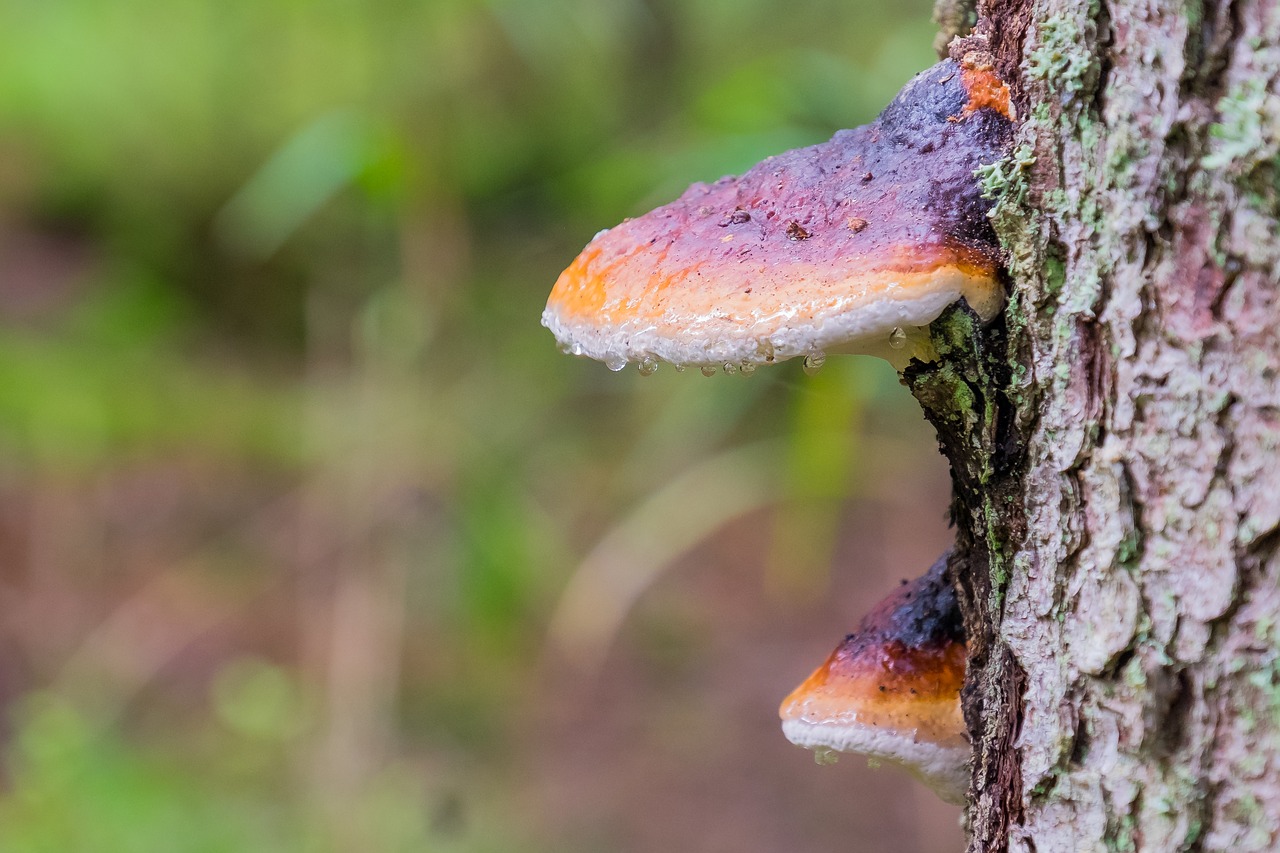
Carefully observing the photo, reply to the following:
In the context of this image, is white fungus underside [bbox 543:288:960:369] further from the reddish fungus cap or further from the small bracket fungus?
the small bracket fungus

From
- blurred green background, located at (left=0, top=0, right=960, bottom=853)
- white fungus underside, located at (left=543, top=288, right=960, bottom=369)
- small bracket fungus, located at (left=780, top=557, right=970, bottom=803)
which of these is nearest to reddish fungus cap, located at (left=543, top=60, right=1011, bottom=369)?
white fungus underside, located at (left=543, top=288, right=960, bottom=369)

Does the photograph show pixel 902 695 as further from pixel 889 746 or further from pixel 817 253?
pixel 817 253

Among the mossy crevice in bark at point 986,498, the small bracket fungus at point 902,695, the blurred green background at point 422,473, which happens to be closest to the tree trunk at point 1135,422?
the mossy crevice in bark at point 986,498

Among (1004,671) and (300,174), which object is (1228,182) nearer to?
(1004,671)

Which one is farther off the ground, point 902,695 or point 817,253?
point 817,253

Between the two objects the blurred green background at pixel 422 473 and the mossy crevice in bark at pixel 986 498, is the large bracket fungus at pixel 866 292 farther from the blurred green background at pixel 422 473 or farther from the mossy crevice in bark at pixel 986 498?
the blurred green background at pixel 422 473

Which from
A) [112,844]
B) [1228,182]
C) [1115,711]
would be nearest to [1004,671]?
[1115,711]

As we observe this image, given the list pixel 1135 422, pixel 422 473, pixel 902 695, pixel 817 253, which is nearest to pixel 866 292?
pixel 817 253
